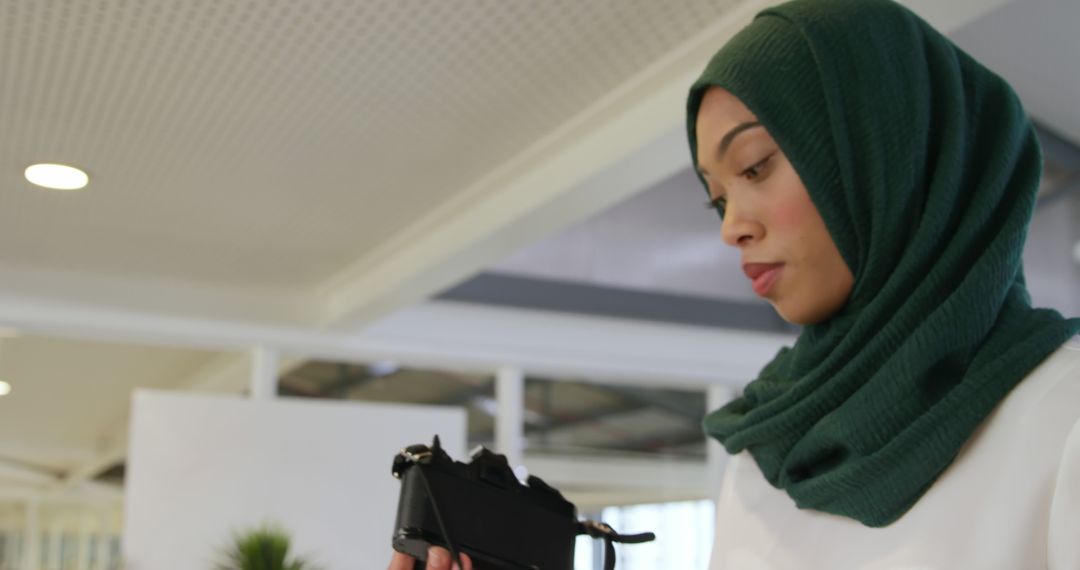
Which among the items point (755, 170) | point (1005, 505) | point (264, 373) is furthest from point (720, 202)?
point (264, 373)

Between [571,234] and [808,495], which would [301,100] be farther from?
[571,234]

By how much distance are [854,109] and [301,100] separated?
6.18ft

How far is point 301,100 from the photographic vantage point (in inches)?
98.3

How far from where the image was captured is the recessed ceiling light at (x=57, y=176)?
2924 mm

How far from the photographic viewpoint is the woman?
2.25ft

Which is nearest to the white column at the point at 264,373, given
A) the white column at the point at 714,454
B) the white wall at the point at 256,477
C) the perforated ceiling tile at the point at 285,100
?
the white wall at the point at 256,477

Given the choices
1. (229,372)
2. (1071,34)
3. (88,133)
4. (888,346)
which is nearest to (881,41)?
(888,346)

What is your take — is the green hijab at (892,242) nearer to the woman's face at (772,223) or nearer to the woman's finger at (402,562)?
the woman's face at (772,223)

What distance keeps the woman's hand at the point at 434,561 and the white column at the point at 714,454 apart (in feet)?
12.3

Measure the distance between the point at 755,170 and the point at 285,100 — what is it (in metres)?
1.84

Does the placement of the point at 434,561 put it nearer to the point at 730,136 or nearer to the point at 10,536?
the point at 730,136

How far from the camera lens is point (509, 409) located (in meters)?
4.61

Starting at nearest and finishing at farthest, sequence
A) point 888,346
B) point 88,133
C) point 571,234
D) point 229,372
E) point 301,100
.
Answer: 1. point 888,346
2. point 301,100
3. point 88,133
4. point 571,234
5. point 229,372

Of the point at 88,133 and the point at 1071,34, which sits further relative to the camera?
the point at 1071,34
